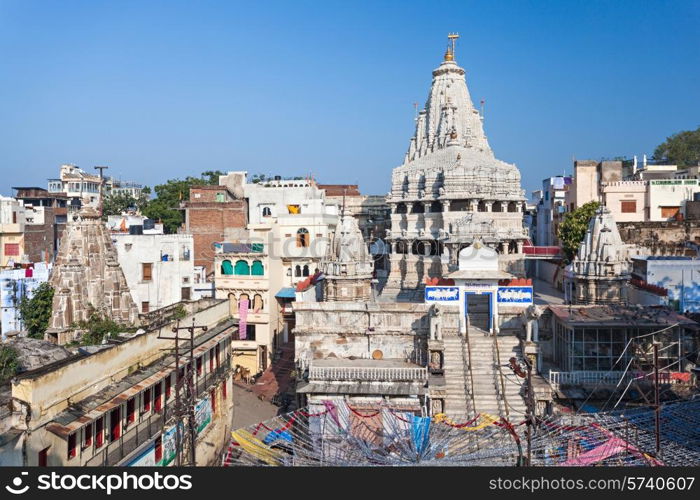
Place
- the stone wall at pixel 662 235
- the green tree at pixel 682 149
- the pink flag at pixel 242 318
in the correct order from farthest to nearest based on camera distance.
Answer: the green tree at pixel 682 149 < the stone wall at pixel 662 235 < the pink flag at pixel 242 318

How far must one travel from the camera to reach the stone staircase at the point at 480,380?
77.4ft

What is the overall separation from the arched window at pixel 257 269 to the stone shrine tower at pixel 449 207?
767 cm

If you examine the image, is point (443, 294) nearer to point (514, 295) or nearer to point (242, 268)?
point (514, 295)

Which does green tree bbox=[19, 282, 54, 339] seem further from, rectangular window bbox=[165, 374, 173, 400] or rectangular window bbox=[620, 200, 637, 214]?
rectangular window bbox=[620, 200, 637, 214]

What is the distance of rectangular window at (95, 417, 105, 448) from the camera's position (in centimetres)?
1805

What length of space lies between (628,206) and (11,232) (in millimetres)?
42629

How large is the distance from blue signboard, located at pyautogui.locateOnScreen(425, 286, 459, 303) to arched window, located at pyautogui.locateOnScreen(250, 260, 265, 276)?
14471 millimetres

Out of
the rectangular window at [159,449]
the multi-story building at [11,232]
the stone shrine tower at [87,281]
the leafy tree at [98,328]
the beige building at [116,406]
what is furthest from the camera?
the multi-story building at [11,232]

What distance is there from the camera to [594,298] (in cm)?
2962

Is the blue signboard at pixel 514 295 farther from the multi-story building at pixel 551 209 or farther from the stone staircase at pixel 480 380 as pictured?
the multi-story building at pixel 551 209

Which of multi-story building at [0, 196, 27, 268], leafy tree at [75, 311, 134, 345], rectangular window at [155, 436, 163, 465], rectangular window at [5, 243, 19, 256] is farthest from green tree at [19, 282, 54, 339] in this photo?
rectangular window at [155, 436, 163, 465]

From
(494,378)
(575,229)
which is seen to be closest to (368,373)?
(494,378)

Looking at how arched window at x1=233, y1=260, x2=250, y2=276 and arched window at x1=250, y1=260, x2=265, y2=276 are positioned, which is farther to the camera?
arched window at x1=233, y1=260, x2=250, y2=276

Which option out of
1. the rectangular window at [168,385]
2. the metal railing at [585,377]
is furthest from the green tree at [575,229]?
the rectangular window at [168,385]
